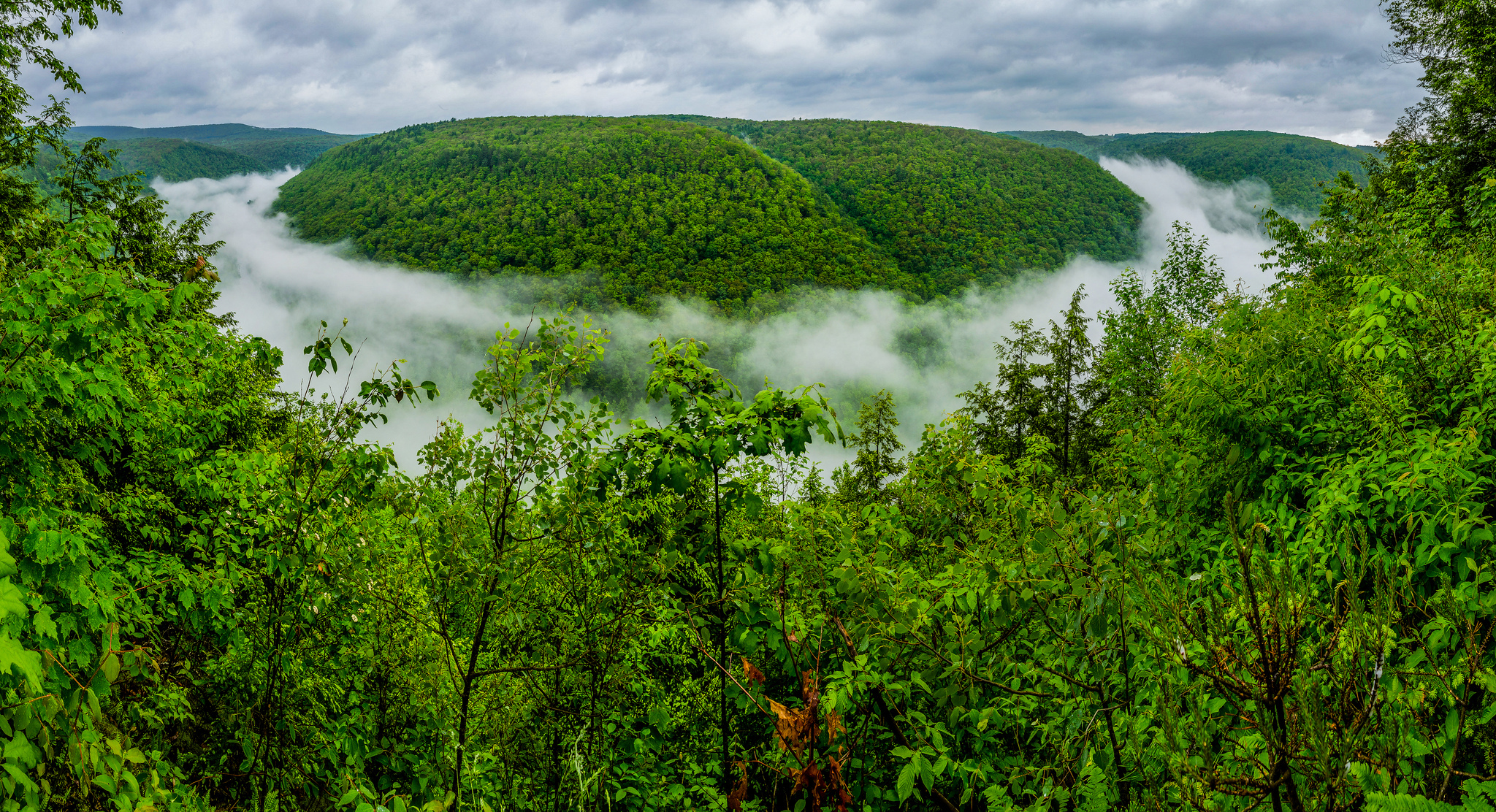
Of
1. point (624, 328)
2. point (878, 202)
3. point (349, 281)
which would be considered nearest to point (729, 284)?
point (624, 328)

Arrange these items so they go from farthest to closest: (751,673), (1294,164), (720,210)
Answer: (1294,164)
(720,210)
(751,673)

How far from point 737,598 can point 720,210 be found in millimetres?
128356

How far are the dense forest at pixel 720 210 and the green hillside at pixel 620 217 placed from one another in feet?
1.01

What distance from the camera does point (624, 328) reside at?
110m

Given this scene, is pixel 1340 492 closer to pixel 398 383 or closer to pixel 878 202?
pixel 398 383

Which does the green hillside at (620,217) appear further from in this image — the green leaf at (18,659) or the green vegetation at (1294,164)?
the green leaf at (18,659)

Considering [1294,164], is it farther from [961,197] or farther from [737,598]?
[737,598]

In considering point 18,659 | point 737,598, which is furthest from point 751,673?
point 18,659

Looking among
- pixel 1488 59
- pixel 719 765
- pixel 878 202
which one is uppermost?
pixel 878 202

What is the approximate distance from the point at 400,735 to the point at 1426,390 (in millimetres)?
7558

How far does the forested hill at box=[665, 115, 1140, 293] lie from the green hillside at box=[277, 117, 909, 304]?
9299mm

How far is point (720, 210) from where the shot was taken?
125938mm

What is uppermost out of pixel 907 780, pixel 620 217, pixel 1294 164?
pixel 1294 164

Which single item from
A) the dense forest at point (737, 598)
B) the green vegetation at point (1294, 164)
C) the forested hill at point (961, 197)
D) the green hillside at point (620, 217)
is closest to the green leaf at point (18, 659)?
the dense forest at point (737, 598)
